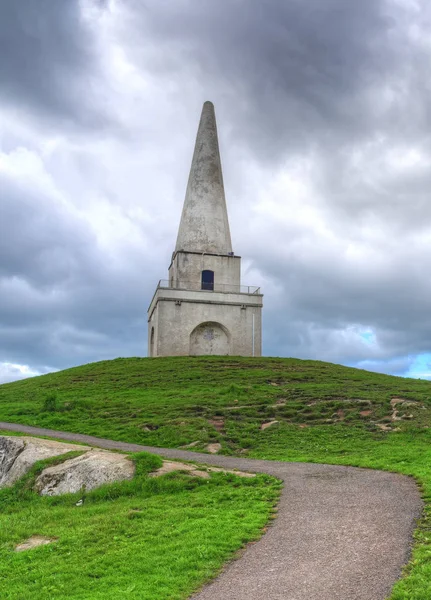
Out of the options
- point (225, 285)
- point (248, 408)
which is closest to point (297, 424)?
point (248, 408)

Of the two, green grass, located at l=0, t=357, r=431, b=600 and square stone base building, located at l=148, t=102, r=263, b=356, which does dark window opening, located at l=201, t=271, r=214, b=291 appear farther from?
green grass, located at l=0, t=357, r=431, b=600

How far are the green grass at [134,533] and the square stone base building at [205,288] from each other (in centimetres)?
2837

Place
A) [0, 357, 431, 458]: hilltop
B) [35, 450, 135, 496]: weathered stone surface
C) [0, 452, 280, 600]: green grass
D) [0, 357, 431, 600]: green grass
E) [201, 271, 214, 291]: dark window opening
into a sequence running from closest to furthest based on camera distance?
[0, 452, 280, 600]: green grass < [35, 450, 135, 496]: weathered stone surface < [0, 357, 431, 600]: green grass < [0, 357, 431, 458]: hilltop < [201, 271, 214, 291]: dark window opening

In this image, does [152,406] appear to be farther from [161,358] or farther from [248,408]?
[161,358]

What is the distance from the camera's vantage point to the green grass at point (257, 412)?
15680mm

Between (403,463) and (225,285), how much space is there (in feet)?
102

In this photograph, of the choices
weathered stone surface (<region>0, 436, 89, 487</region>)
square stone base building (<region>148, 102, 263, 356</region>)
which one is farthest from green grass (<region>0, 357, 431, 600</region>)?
square stone base building (<region>148, 102, 263, 356</region>)

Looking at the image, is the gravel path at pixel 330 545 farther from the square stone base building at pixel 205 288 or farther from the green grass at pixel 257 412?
the square stone base building at pixel 205 288

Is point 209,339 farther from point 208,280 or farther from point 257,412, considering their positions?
point 257,412

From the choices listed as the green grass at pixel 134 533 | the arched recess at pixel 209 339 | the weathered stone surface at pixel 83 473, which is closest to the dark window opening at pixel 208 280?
the arched recess at pixel 209 339

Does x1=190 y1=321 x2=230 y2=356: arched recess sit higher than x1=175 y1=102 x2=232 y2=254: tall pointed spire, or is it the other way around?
x1=175 y1=102 x2=232 y2=254: tall pointed spire

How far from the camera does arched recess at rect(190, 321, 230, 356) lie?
41.8 meters

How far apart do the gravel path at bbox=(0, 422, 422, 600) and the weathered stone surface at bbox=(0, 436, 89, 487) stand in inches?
248

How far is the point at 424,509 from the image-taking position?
29.7 feet
